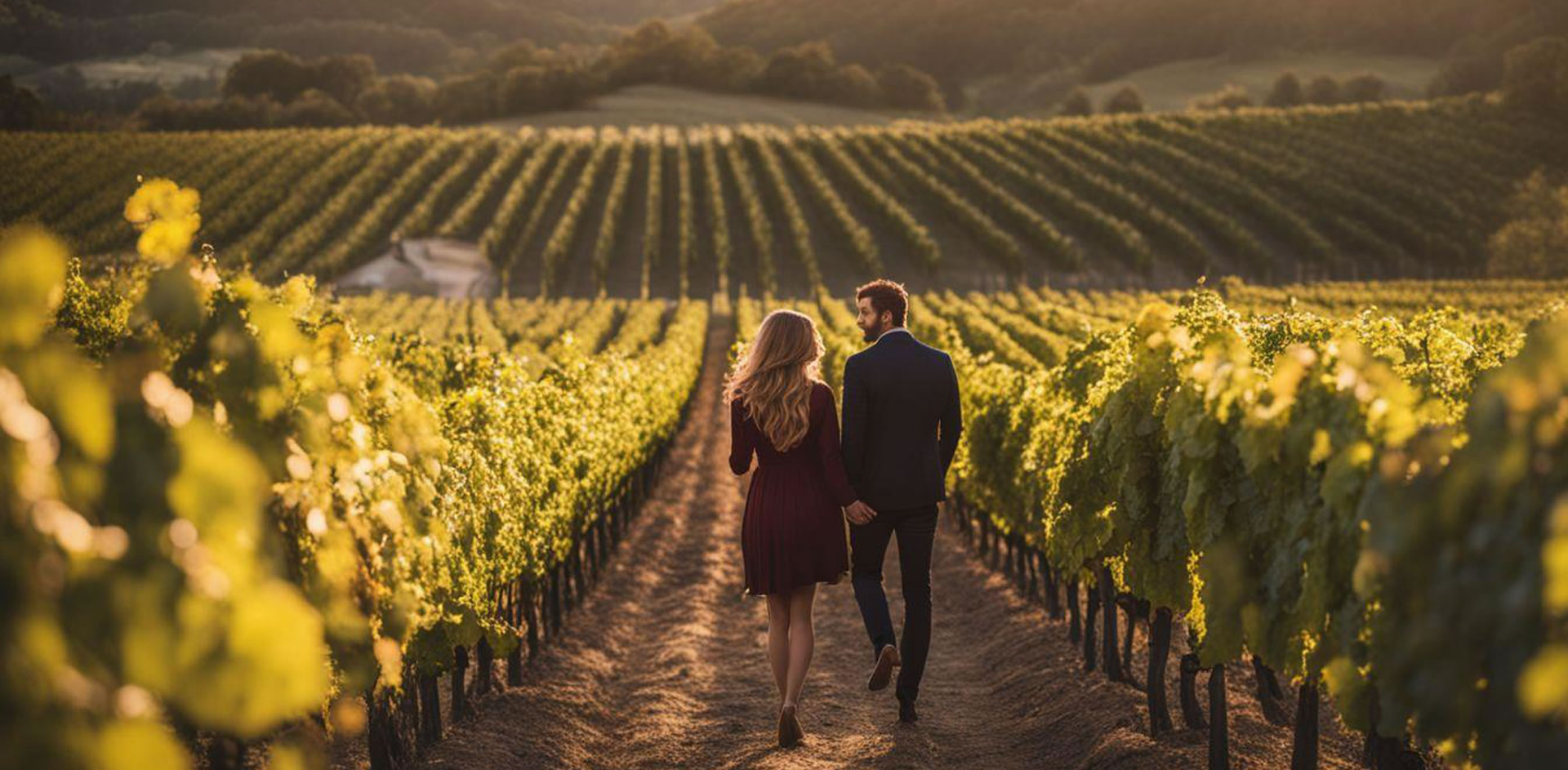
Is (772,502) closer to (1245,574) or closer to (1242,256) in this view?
(1245,574)

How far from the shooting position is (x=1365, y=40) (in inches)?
5325

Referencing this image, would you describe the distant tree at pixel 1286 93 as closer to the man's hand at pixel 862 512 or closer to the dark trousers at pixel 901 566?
the dark trousers at pixel 901 566

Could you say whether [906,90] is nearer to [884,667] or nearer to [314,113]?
[314,113]

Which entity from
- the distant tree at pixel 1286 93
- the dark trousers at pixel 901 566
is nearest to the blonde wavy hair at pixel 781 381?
the dark trousers at pixel 901 566

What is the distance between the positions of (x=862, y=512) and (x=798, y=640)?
0.74 metres

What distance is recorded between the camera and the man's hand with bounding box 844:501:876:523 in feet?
23.7

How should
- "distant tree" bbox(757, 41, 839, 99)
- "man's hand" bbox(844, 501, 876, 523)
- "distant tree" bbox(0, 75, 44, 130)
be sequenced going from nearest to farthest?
1. "man's hand" bbox(844, 501, 876, 523)
2. "distant tree" bbox(0, 75, 44, 130)
3. "distant tree" bbox(757, 41, 839, 99)

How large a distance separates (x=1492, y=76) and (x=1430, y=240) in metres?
56.8

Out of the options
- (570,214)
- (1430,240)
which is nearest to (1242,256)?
(1430,240)

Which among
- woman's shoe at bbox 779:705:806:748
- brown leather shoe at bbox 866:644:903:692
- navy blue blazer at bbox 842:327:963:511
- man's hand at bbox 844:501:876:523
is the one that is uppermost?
navy blue blazer at bbox 842:327:963:511

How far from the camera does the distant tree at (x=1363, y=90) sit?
11119 cm

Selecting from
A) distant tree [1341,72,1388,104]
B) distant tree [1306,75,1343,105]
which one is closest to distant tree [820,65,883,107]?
distant tree [1306,75,1343,105]

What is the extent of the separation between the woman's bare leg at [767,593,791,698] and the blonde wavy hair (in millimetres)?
840

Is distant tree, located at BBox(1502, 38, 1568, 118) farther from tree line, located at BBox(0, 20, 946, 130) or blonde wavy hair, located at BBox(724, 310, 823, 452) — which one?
blonde wavy hair, located at BBox(724, 310, 823, 452)
